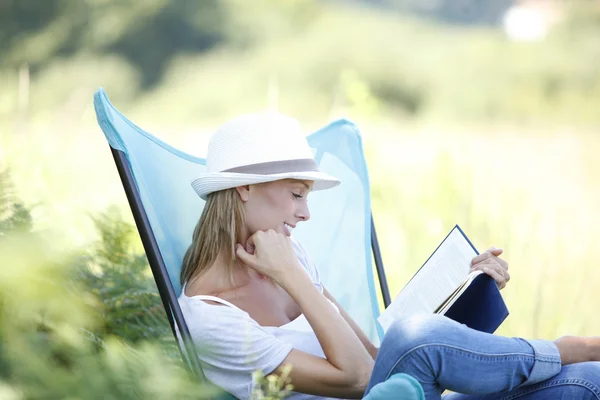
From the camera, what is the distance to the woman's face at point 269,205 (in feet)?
7.44

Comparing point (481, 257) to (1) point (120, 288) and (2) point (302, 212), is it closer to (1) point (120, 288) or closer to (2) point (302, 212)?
(2) point (302, 212)

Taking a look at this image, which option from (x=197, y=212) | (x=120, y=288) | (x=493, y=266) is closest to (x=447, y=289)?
(x=493, y=266)

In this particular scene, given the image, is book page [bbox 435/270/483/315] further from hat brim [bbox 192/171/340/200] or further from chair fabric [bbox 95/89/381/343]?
chair fabric [bbox 95/89/381/343]

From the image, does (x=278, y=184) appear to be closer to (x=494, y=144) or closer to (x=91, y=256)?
(x=91, y=256)

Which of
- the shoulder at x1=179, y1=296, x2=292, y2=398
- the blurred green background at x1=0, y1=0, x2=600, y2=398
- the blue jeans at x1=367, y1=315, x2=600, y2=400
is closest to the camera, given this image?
the blue jeans at x1=367, y1=315, x2=600, y2=400

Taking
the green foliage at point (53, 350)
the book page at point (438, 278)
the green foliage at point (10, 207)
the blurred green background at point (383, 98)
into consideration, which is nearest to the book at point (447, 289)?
the book page at point (438, 278)

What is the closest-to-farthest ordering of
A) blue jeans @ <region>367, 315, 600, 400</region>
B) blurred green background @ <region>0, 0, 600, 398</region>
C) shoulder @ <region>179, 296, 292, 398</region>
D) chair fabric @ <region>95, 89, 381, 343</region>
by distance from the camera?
blue jeans @ <region>367, 315, 600, 400</region>, shoulder @ <region>179, 296, 292, 398</region>, chair fabric @ <region>95, 89, 381, 343</region>, blurred green background @ <region>0, 0, 600, 398</region>

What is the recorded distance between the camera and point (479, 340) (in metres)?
1.90

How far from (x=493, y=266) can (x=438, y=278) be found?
21cm

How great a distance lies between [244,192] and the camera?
7.44 feet

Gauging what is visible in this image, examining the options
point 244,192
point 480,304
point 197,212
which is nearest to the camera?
point 480,304

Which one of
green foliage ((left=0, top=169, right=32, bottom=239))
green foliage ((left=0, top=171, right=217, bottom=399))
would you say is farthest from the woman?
green foliage ((left=0, top=169, right=32, bottom=239))

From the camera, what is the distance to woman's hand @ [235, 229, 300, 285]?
217 centimetres

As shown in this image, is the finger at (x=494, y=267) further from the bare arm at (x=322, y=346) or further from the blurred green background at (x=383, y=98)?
the blurred green background at (x=383, y=98)
